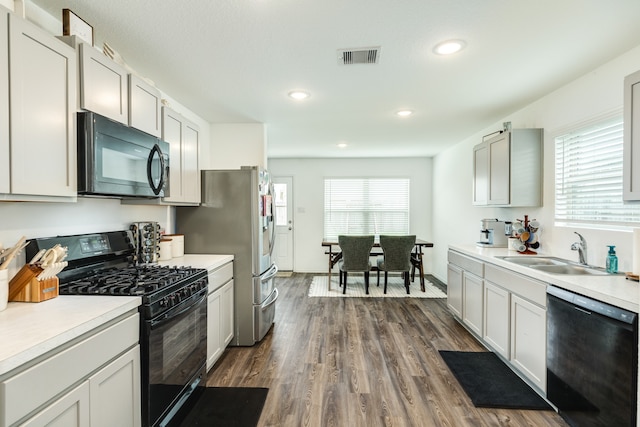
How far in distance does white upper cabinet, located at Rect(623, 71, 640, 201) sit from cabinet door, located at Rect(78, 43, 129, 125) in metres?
2.81

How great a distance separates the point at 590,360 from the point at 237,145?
12.0 ft

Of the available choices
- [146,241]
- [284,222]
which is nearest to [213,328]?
[146,241]

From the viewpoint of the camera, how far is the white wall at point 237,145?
3863 mm

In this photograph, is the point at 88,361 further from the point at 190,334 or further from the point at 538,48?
the point at 538,48

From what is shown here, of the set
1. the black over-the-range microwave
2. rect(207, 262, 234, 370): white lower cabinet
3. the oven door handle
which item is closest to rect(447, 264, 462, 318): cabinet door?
rect(207, 262, 234, 370): white lower cabinet

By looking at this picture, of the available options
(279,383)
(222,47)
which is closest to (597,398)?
(279,383)

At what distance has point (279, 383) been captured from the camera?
243 centimetres

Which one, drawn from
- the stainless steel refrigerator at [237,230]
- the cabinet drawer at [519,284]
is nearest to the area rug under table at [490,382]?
the cabinet drawer at [519,284]

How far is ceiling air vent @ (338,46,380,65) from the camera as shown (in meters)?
2.10

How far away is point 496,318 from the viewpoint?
2.73m

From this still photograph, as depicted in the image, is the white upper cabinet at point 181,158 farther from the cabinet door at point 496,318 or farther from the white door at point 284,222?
the white door at point 284,222

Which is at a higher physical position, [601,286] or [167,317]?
[601,286]

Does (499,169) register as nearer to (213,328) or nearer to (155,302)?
(213,328)

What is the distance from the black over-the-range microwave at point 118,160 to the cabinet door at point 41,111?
5 centimetres
